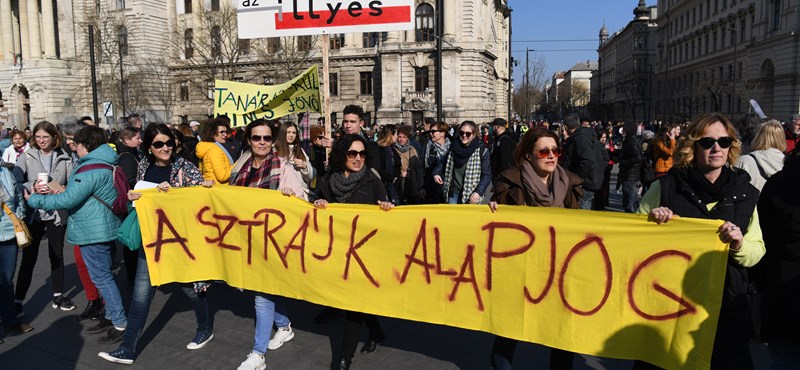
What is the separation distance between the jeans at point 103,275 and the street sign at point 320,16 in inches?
114

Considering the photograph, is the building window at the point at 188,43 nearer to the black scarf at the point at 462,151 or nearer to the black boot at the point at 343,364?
the black scarf at the point at 462,151

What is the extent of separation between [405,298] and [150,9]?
5261cm

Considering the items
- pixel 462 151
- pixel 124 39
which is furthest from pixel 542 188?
pixel 124 39

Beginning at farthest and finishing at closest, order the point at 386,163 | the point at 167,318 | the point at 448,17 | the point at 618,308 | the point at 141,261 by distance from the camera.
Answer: the point at 448,17, the point at 386,163, the point at 167,318, the point at 141,261, the point at 618,308

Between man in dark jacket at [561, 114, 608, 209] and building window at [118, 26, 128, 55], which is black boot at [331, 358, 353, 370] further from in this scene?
building window at [118, 26, 128, 55]

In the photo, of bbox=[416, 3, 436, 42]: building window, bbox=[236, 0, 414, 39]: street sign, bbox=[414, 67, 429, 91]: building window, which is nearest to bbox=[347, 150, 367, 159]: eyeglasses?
bbox=[236, 0, 414, 39]: street sign

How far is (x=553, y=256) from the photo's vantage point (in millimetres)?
3516

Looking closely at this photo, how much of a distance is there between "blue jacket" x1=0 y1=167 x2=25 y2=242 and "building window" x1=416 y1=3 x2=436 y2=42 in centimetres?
4050

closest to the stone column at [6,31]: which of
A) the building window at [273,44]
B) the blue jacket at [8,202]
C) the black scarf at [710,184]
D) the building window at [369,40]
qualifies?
the building window at [273,44]

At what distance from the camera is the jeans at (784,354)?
280 cm

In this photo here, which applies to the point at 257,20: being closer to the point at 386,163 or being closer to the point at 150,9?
the point at 386,163

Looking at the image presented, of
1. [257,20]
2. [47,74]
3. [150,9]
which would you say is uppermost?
[150,9]

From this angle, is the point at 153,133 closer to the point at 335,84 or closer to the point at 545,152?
the point at 545,152

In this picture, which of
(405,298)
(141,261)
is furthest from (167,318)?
(405,298)
